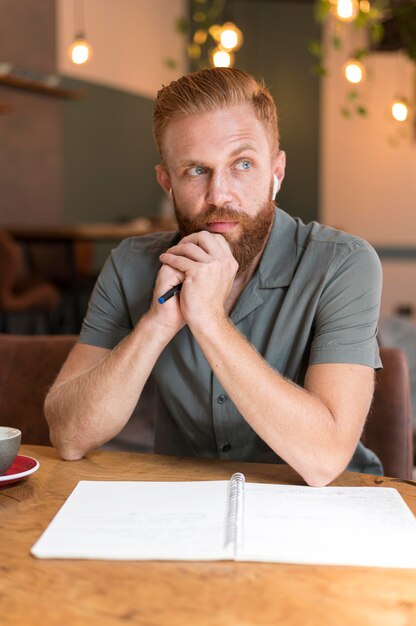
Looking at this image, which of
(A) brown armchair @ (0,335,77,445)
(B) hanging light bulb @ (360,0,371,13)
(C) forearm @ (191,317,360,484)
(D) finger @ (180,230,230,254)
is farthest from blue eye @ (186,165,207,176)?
(B) hanging light bulb @ (360,0,371,13)

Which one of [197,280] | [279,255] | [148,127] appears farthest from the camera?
[148,127]

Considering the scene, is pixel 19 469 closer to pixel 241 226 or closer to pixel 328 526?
pixel 328 526

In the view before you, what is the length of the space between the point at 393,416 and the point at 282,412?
1.60 ft

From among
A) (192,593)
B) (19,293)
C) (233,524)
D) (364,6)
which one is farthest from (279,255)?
(19,293)

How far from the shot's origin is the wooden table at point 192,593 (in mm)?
775

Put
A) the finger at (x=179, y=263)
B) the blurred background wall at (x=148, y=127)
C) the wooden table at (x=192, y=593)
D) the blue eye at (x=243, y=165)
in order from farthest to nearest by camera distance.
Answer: the blurred background wall at (x=148, y=127) → the blue eye at (x=243, y=165) → the finger at (x=179, y=263) → the wooden table at (x=192, y=593)

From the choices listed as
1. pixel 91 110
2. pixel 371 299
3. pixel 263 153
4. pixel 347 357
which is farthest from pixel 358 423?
pixel 91 110

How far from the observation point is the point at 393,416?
1688 millimetres

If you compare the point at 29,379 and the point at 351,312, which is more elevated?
the point at 351,312

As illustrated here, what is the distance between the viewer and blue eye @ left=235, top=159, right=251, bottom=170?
153cm

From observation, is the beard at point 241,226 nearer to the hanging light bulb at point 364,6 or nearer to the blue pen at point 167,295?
the blue pen at point 167,295

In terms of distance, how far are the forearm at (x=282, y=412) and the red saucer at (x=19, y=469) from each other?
12.8 inches

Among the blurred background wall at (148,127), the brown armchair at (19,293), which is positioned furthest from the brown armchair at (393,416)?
the blurred background wall at (148,127)

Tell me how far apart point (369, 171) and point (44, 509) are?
7.33 meters
